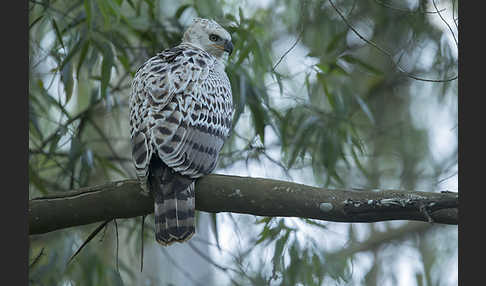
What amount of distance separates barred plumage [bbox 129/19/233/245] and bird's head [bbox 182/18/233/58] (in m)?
0.29

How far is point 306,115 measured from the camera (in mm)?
4293

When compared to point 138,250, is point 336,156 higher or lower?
higher

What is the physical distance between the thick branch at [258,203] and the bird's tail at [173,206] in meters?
0.04

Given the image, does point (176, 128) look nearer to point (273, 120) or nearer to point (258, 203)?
point (258, 203)

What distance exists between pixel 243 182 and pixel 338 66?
75.0 inches

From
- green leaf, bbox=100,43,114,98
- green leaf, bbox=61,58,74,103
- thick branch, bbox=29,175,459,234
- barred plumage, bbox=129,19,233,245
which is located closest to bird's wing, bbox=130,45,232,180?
barred plumage, bbox=129,19,233,245

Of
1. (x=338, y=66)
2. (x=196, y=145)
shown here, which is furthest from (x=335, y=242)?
(x=196, y=145)

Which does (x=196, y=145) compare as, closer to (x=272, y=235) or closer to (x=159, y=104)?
(x=159, y=104)

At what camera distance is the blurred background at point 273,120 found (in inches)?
138

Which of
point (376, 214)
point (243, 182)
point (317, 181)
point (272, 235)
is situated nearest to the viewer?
point (376, 214)

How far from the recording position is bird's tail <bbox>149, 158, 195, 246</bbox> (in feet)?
8.39

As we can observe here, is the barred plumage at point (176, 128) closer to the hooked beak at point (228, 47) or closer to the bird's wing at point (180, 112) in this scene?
the bird's wing at point (180, 112)

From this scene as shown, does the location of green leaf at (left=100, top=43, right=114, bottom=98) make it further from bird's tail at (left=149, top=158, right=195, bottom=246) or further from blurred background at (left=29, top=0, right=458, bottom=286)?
bird's tail at (left=149, top=158, right=195, bottom=246)

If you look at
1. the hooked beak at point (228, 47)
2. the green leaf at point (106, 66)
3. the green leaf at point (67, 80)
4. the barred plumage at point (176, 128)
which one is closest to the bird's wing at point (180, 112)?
the barred plumage at point (176, 128)
